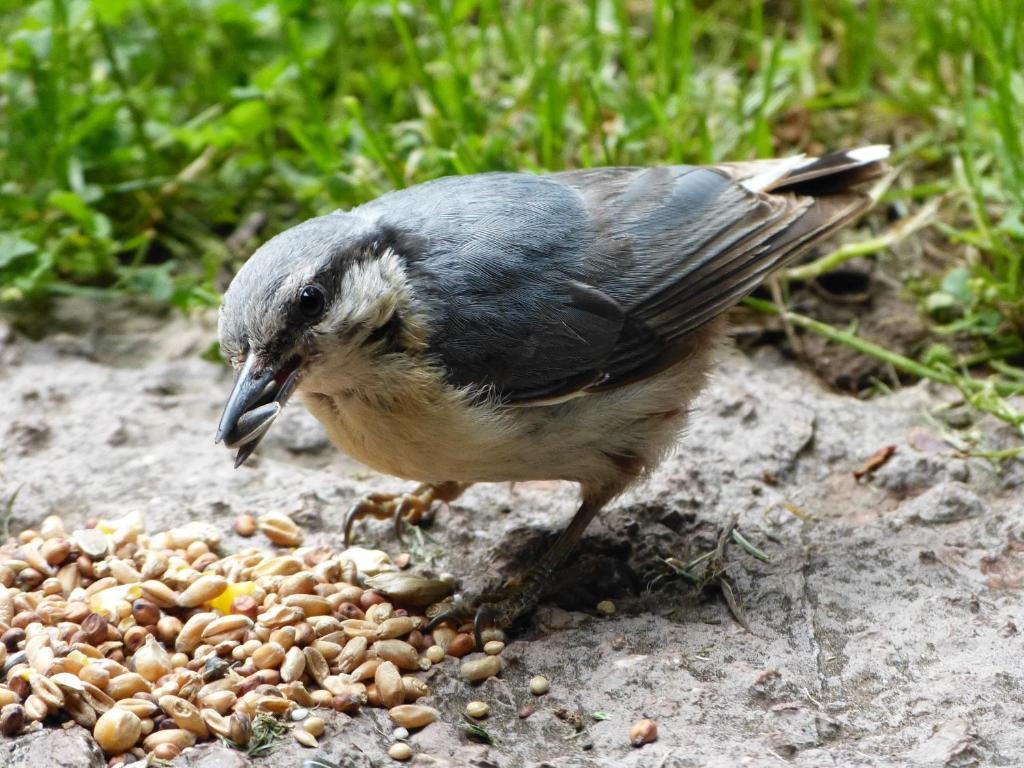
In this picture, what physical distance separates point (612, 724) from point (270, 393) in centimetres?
119

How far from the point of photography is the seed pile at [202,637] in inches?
122

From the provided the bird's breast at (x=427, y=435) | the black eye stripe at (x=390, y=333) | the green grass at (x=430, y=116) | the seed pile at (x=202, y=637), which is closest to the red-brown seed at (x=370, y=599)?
the seed pile at (x=202, y=637)

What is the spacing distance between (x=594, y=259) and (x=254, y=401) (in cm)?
113

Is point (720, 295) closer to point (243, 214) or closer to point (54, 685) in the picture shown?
point (54, 685)

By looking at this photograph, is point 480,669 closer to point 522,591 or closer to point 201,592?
point 522,591

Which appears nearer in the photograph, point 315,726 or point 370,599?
point 315,726

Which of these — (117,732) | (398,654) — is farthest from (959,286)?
(117,732)

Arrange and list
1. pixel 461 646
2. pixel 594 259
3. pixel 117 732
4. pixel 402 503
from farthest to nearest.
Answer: pixel 402 503, pixel 594 259, pixel 461 646, pixel 117 732

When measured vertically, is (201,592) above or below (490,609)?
above

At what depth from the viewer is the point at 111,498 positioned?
4145 mm

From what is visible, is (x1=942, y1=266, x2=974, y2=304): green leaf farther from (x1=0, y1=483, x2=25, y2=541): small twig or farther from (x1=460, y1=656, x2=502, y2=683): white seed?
(x1=0, y1=483, x2=25, y2=541): small twig

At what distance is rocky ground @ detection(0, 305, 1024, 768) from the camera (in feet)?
10.1

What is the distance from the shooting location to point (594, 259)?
12.4ft

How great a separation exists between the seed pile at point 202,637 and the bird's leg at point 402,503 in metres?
0.20
